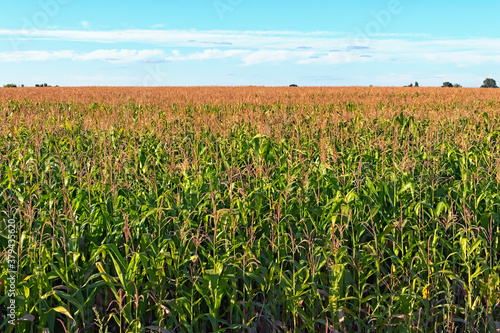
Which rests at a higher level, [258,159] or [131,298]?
[258,159]

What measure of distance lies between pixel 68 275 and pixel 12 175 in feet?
8.56

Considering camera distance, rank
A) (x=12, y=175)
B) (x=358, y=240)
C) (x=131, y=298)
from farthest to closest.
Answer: (x=12, y=175)
(x=358, y=240)
(x=131, y=298)

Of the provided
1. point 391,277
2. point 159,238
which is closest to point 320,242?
point 391,277

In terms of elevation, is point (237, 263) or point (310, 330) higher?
point (237, 263)

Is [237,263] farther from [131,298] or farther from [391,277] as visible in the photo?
[391,277]

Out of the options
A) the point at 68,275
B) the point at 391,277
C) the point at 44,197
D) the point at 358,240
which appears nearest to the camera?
the point at 68,275

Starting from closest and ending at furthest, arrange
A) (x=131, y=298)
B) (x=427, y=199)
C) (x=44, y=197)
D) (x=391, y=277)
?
(x=131, y=298)
(x=391, y=277)
(x=44, y=197)
(x=427, y=199)

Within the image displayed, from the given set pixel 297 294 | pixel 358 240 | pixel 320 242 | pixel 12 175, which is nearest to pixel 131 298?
pixel 297 294

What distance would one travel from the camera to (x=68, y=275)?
3.38 m

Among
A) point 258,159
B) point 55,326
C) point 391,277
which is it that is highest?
point 258,159

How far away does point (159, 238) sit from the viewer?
359 cm

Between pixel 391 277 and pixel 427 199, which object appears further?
pixel 427 199

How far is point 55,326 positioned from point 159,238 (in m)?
1.10

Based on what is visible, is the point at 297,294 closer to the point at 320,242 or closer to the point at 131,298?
the point at 320,242
